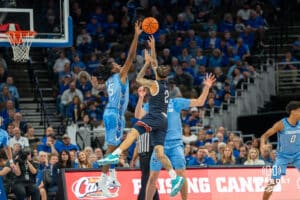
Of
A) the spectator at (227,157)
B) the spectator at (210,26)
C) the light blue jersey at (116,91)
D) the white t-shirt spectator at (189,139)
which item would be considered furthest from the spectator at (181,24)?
the light blue jersey at (116,91)

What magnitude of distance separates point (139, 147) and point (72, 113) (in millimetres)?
9482

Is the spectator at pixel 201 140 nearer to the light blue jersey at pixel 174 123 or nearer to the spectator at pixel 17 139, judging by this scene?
the spectator at pixel 17 139

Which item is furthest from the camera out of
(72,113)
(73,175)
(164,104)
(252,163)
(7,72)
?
(7,72)

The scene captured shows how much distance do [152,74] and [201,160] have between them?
6.57m

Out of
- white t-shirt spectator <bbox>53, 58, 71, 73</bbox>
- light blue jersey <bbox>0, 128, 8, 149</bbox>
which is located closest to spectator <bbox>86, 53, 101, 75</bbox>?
white t-shirt spectator <bbox>53, 58, 71, 73</bbox>

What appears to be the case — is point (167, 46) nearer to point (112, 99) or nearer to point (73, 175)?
point (73, 175)

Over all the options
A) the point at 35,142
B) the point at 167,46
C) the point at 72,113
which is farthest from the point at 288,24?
the point at 35,142

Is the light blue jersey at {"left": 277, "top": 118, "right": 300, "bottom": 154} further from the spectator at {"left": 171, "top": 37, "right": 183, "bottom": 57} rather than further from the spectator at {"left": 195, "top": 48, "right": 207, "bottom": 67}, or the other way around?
the spectator at {"left": 171, "top": 37, "right": 183, "bottom": 57}

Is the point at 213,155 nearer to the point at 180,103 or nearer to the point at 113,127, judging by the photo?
the point at 180,103

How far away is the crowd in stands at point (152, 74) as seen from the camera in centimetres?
2322

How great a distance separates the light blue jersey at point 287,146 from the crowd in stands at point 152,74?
349cm

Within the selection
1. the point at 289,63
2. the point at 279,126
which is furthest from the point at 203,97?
the point at 289,63

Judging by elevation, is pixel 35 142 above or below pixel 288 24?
below

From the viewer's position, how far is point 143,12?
109 feet
